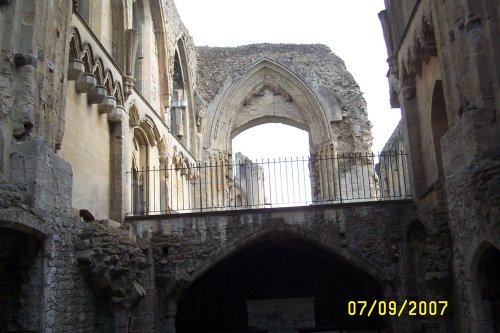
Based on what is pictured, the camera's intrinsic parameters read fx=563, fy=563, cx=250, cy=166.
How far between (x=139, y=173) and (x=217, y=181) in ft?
19.3

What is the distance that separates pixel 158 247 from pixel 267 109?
34.0 feet

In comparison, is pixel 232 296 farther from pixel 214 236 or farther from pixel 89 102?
pixel 89 102

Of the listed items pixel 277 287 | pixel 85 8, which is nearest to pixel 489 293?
pixel 85 8

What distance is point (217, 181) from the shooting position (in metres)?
18.4

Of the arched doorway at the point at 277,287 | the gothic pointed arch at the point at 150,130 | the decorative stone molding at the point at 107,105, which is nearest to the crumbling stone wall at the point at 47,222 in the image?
the decorative stone molding at the point at 107,105

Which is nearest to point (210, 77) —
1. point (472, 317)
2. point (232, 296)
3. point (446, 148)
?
point (232, 296)

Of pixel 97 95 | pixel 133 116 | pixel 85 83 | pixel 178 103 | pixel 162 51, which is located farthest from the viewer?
pixel 178 103

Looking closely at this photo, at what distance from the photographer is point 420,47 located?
31.2ft

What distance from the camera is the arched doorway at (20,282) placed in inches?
252

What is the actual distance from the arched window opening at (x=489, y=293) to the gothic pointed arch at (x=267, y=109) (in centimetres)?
1231

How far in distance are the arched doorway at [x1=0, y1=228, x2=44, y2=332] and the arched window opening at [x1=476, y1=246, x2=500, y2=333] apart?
204 inches

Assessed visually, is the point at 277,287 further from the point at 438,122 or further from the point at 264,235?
the point at 438,122

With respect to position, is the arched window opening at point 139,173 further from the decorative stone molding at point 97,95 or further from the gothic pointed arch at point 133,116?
the decorative stone molding at point 97,95

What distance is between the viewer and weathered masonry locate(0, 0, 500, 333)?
664cm
